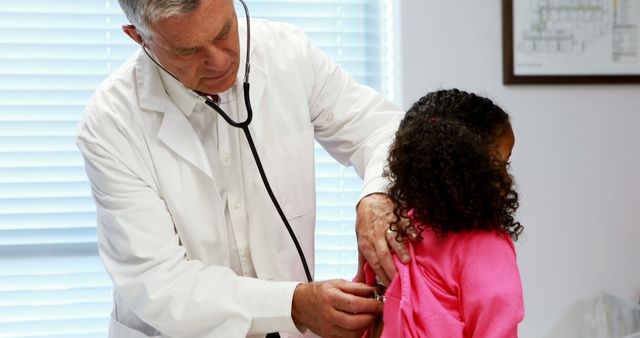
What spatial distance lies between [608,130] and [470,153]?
1698 millimetres

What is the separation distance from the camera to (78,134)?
1.43 metres

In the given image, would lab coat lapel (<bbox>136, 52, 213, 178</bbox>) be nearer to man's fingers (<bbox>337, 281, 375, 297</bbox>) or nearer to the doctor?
the doctor

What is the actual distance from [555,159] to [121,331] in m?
1.63

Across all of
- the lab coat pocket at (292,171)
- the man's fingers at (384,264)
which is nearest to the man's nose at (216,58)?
the lab coat pocket at (292,171)

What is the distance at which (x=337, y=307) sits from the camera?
1.21m

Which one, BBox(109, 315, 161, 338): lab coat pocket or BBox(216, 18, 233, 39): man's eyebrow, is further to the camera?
BBox(109, 315, 161, 338): lab coat pocket

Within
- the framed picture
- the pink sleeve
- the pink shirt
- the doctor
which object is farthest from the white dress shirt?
the framed picture

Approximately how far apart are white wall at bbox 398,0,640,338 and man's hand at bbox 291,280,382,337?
1.26m

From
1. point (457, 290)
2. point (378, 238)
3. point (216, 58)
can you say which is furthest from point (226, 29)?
point (457, 290)

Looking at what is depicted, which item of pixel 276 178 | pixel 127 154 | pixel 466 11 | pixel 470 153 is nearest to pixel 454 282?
pixel 470 153

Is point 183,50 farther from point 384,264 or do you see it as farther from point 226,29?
point 384,264

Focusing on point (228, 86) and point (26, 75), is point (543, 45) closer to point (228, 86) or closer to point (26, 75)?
point (228, 86)

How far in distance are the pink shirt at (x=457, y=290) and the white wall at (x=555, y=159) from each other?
4.49 ft

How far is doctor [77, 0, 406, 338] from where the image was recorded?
1257mm
